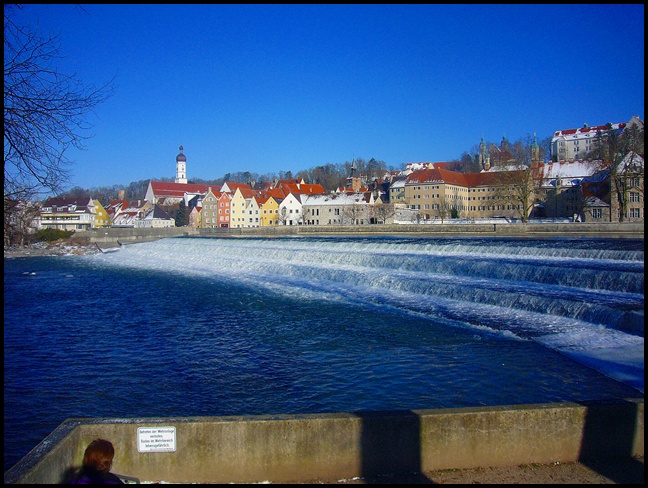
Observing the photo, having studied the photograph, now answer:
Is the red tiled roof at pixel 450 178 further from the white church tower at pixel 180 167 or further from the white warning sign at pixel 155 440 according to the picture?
the white church tower at pixel 180 167

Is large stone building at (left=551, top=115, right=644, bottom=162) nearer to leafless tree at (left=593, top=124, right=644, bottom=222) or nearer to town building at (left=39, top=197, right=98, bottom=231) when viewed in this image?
leafless tree at (left=593, top=124, right=644, bottom=222)

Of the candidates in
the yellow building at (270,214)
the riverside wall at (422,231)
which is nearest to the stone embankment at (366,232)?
the riverside wall at (422,231)

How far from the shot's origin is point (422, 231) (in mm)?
53094

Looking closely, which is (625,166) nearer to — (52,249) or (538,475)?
(538,475)

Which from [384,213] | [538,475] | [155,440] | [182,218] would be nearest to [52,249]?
[384,213]

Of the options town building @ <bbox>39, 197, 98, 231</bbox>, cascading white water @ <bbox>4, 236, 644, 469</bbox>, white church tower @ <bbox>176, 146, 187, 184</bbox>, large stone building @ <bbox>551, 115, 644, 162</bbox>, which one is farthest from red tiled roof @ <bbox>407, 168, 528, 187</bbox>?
white church tower @ <bbox>176, 146, 187, 184</bbox>

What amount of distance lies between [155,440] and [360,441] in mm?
1907

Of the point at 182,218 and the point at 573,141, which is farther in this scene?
the point at 573,141

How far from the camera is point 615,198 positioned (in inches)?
2026

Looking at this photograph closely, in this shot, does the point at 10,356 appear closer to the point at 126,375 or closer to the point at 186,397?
the point at 126,375

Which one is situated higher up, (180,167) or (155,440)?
(180,167)

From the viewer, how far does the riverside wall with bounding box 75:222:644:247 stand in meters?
39.5

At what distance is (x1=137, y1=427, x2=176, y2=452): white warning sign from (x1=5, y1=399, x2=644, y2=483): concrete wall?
48 mm

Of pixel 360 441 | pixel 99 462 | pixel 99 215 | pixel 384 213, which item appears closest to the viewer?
pixel 99 462
